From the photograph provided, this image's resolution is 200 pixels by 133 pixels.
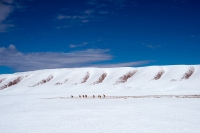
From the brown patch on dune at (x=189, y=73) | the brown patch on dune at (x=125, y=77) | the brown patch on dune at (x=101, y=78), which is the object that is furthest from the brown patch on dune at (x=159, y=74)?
the brown patch on dune at (x=101, y=78)

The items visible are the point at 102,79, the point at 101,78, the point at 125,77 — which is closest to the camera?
the point at 125,77

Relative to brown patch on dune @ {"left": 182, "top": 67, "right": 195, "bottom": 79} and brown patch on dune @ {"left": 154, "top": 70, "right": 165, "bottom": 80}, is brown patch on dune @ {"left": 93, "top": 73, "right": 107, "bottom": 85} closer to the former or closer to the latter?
brown patch on dune @ {"left": 154, "top": 70, "right": 165, "bottom": 80}

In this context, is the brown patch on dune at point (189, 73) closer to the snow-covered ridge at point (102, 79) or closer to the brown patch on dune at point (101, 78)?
the snow-covered ridge at point (102, 79)

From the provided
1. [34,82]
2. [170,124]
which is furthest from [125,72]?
[170,124]

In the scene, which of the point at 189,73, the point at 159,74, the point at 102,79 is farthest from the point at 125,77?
the point at 189,73

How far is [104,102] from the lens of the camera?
2452 centimetres

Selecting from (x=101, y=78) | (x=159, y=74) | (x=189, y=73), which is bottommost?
(x=101, y=78)

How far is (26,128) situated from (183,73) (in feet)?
176

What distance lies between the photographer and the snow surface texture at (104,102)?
1166cm

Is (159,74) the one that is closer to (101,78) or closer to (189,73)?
(189,73)

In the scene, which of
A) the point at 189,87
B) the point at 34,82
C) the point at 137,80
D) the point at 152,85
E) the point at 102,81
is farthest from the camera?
the point at 34,82

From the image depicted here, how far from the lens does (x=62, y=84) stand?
61875 mm

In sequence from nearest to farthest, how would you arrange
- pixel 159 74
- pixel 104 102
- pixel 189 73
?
pixel 104 102 < pixel 189 73 < pixel 159 74

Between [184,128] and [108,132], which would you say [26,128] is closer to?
[108,132]
